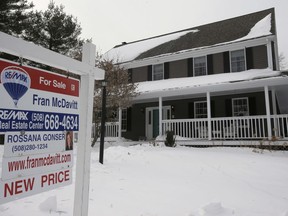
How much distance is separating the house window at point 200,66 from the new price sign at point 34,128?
14126 mm

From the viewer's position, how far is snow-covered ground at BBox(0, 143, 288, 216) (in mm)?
3541

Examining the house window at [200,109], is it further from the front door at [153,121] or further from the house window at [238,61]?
the house window at [238,61]

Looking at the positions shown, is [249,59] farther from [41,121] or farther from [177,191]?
[41,121]

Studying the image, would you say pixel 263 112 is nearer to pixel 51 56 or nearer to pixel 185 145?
pixel 185 145

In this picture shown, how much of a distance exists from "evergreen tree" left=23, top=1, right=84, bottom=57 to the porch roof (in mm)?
9990

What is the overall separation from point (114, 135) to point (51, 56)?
1513cm

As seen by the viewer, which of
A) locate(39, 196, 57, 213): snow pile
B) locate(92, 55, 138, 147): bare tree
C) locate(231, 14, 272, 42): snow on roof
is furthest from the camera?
locate(231, 14, 272, 42): snow on roof

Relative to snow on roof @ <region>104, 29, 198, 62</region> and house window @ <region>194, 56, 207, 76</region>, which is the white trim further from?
snow on roof @ <region>104, 29, 198, 62</region>

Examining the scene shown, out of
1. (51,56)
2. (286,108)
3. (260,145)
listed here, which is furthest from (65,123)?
(286,108)

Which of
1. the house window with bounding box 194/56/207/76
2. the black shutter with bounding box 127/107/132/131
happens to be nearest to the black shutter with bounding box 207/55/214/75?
the house window with bounding box 194/56/207/76

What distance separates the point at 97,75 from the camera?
2.99 meters

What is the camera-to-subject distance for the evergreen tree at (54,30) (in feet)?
71.6

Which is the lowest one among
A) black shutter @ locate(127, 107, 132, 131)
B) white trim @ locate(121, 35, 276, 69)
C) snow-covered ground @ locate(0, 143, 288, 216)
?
snow-covered ground @ locate(0, 143, 288, 216)

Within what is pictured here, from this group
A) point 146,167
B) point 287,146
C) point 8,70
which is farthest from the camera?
point 287,146
